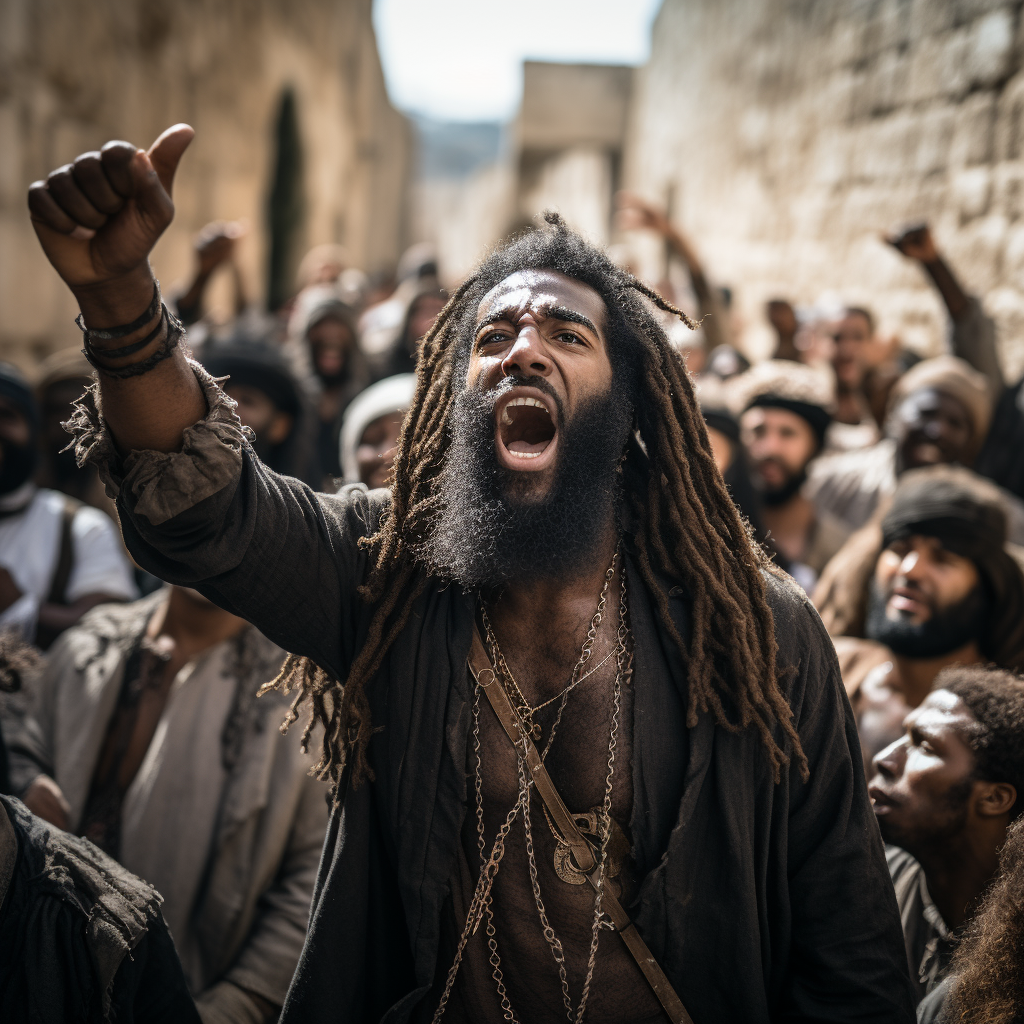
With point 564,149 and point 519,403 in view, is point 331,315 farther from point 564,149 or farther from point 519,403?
point 564,149

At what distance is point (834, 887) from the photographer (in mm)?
1965

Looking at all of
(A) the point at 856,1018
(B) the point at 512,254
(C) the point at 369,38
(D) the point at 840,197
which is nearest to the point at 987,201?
(D) the point at 840,197

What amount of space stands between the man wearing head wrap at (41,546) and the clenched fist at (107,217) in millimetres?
2424

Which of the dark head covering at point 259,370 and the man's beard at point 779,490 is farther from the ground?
the dark head covering at point 259,370

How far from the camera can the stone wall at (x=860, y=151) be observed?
6117 millimetres

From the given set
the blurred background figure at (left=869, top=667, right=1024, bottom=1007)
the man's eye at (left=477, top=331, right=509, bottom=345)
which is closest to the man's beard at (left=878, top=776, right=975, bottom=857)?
the blurred background figure at (left=869, top=667, right=1024, bottom=1007)

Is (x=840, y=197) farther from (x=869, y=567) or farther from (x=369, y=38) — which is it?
(x=369, y=38)

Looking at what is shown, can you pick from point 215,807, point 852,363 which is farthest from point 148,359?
point 852,363

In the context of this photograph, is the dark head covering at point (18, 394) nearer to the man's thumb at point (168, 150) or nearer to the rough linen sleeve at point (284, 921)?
the rough linen sleeve at point (284, 921)

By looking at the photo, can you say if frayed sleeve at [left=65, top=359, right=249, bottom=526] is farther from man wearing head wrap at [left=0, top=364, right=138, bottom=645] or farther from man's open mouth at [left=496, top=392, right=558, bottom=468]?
man wearing head wrap at [left=0, top=364, right=138, bottom=645]

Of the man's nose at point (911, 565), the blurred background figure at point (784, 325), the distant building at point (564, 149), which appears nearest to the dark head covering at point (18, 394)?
the man's nose at point (911, 565)

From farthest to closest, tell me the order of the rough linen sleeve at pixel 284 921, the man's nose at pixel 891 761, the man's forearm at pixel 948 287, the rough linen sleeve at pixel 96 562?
1. the man's forearm at pixel 948 287
2. the rough linen sleeve at pixel 96 562
3. the rough linen sleeve at pixel 284 921
4. the man's nose at pixel 891 761

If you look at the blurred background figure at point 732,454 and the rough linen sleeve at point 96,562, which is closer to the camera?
the rough linen sleeve at point 96,562

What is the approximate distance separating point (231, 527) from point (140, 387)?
0.89 feet
